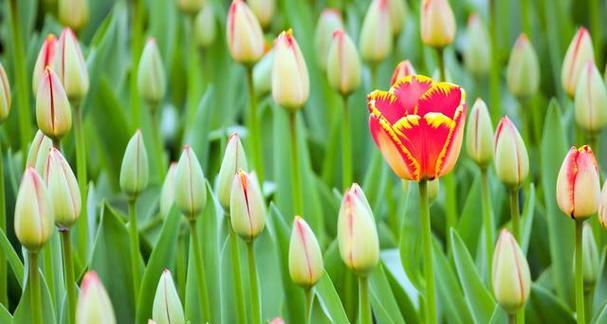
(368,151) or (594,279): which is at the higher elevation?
(368,151)

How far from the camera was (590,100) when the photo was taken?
155 centimetres

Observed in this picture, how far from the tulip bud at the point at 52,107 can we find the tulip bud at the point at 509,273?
51 centimetres

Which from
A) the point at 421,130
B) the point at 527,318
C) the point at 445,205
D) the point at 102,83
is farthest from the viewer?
the point at 102,83

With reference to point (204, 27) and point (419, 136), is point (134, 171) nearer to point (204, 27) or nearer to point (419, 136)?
point (419, 136)

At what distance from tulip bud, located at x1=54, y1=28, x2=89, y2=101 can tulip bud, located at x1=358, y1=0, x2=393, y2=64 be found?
0.44 m

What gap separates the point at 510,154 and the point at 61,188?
1.65 ft

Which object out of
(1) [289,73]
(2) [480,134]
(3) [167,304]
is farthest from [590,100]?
(3) [167,304]

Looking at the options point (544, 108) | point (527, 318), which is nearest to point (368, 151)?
point (544, 108)

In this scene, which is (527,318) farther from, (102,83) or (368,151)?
(102,83)

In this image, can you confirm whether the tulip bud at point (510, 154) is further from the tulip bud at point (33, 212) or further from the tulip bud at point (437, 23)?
the tulip bud at point (33, 212)

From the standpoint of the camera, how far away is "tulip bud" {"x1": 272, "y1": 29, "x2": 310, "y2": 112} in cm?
141

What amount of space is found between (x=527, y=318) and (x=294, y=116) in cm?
44

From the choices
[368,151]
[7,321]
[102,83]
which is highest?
[102,83]

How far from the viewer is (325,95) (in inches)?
88.1
